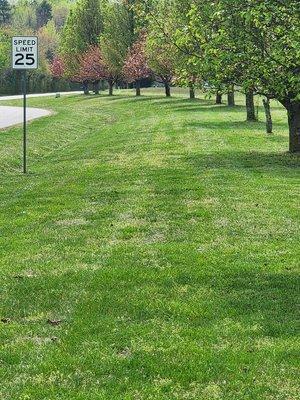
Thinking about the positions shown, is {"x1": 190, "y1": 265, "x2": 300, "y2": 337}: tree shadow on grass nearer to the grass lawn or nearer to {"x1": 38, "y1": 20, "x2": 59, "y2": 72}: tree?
the grass lawn

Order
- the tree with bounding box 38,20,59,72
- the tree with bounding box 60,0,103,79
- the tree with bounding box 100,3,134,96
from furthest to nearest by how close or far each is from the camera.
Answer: the tree with bounding box 38,20,59,72 → the tree with bounding box 60,0,103,79 → the tree with bounding box 100,3,134,96

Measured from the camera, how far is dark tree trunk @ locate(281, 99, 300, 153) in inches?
882

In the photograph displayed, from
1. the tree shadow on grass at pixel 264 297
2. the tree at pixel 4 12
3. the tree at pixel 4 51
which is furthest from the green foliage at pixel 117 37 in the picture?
the tree at pixel 4 12

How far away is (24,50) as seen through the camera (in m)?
18.5

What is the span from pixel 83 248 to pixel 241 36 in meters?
12.3

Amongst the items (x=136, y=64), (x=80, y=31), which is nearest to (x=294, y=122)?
(x=136, y=64)

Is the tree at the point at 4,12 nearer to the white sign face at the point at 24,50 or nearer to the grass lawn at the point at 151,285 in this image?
the white sign face at the point at 24,50

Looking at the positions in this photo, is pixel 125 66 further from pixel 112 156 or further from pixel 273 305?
pixel 273 305

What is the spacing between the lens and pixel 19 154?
24656 mm

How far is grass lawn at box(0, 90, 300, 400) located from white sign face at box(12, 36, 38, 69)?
3.46 metres

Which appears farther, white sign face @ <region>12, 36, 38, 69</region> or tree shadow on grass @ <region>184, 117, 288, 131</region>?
tree shadow on grass @ <region>184, 117, 288, 131</region>

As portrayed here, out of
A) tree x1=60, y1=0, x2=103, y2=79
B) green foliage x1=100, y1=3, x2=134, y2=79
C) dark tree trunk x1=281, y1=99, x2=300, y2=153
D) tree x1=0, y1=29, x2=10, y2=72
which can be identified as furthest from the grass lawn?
tree x1=0, y1=29, x2=10, y2=72

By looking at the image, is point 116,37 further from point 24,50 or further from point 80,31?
point 24,50

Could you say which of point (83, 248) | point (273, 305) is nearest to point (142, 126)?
point (83, 248)
